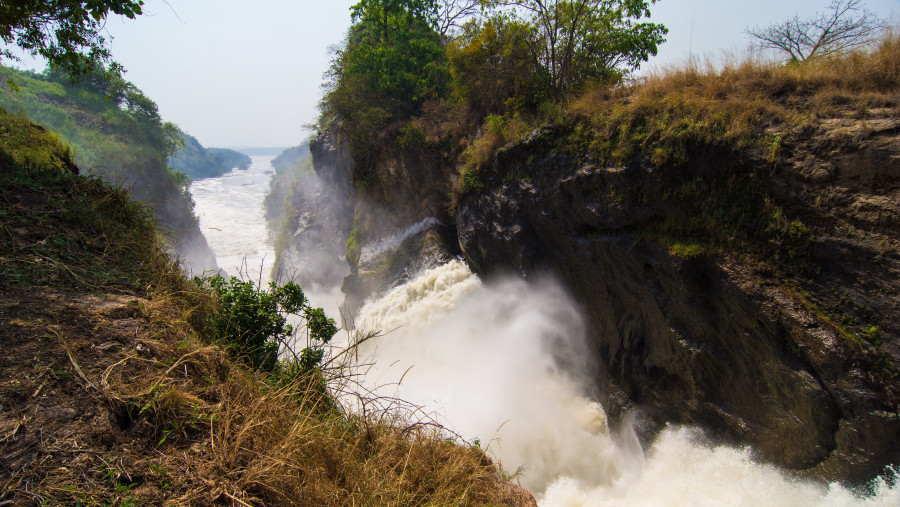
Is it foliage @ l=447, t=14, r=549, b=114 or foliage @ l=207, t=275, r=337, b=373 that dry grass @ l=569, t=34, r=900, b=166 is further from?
foliage @ l=207, t=275, r=337, b=373

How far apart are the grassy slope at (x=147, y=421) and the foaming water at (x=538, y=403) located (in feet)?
5.11

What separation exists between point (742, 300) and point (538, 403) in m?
5.03

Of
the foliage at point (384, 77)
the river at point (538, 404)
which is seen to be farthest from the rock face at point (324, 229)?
the river at point (538, 404)

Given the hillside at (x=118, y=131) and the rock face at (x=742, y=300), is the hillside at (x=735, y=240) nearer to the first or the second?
the rock face at (x=742, y=300)

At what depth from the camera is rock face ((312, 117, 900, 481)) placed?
536cm

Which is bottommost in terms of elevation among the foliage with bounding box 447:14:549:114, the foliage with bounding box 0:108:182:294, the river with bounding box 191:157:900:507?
the river with bounding box 191:157:900:507

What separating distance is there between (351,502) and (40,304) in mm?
3631

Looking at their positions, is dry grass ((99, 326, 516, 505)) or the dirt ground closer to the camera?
the dirt ground

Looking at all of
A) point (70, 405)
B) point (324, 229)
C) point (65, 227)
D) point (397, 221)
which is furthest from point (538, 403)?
point (324, 229)

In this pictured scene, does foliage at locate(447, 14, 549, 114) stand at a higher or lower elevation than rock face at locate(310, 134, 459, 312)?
higher

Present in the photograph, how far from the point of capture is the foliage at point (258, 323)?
5.41m

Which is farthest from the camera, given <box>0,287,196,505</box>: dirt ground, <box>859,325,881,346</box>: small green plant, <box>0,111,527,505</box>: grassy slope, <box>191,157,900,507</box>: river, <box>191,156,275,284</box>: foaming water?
<box>191,156,275,284</box>: foaming water

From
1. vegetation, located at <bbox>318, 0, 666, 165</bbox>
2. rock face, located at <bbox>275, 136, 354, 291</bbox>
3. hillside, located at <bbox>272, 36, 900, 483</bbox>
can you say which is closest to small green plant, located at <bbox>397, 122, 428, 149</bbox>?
vegetation, located at <bbox>318, 0, 666, 165</bbox>

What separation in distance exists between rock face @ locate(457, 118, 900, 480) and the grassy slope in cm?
496
